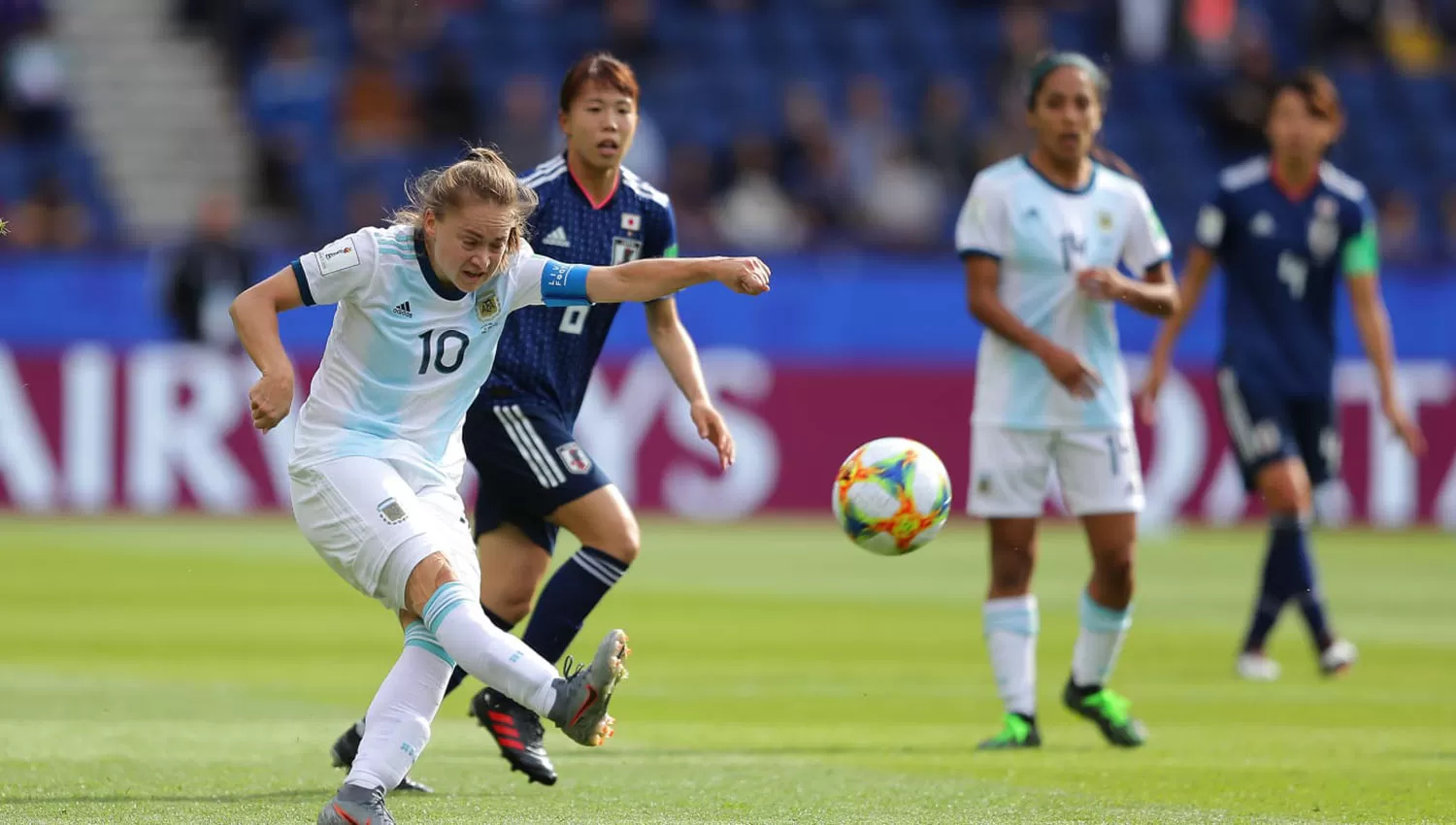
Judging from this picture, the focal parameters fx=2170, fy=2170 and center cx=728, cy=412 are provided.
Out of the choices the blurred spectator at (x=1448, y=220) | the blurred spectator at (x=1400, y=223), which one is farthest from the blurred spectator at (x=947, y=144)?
the blurred spectator at (x=1448, y=220)

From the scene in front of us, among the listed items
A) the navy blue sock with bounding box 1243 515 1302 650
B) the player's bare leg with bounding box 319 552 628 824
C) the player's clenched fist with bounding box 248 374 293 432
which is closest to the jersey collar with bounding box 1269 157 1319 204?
the navy blue sock with bounding box 1243 515 1302 650

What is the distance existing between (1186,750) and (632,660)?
3483 mm

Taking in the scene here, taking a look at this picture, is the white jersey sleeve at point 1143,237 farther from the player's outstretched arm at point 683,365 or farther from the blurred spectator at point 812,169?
the blurred spectator at point 812,169

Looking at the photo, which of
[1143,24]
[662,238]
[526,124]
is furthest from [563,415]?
[1143,24]

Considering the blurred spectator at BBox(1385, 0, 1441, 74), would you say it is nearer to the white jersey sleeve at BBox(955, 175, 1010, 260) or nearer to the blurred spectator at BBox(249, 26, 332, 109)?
the blurred spectator at BBox(249, 26, 332, 109)

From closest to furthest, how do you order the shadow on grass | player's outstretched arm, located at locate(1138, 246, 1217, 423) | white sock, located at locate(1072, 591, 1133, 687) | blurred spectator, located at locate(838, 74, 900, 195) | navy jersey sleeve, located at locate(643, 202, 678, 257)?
the shadow on grass, navy jersey sleeve, located at locate(643, 202, 678, 257), white sock, located at locate(1072, 591, 1133, 687), player's outstretched arm, located at locate(1138, 246, 1217, 423), blurred spectator, located at locate(838, 74, 900, 195)

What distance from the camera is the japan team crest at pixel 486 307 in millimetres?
6141

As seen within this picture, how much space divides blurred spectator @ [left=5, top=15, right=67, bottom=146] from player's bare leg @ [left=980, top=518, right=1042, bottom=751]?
15.8 m

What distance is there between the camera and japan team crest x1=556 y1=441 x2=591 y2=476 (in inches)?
282

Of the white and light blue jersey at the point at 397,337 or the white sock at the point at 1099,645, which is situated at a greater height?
the white and light blue jersey at the point at 397,337

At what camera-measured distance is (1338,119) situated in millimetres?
10453

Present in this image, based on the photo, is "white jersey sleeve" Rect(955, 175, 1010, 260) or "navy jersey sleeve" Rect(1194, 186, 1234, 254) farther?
"navy jersey sleeve" Rect(1194, 186, 1234, 254)

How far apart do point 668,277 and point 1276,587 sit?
5.57 metres

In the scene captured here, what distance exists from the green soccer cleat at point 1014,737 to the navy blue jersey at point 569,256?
1.98 metres
